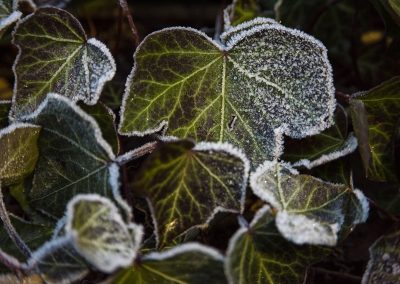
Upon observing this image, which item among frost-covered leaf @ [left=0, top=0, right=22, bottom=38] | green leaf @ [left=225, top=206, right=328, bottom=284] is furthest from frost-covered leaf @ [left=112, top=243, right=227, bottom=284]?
frost-covered leaf @ [left=0, top=0, right=22, bottom=38]

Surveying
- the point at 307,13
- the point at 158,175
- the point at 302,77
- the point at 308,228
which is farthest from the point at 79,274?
the point at 307,13

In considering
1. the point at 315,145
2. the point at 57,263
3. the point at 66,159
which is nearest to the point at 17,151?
the point at 66,159

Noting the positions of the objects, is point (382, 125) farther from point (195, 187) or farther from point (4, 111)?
point (4, 111)

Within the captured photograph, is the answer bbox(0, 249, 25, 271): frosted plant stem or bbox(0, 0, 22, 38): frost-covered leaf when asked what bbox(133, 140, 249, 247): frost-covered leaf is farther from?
bbox(0, 0, 22, 38): frost-covered leaf

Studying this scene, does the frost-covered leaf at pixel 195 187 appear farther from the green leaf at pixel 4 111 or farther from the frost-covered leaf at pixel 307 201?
the green leaf at pixel 4 111

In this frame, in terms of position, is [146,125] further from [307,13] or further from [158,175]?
[307,13]

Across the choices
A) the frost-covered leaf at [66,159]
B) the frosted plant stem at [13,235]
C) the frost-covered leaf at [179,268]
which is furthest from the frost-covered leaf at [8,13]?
the frost-covered leaf at [179,268]

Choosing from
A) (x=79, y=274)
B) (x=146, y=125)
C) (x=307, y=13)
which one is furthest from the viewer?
(x=307, y=13)

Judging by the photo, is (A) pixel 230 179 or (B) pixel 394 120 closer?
(A) pixel 230 179
